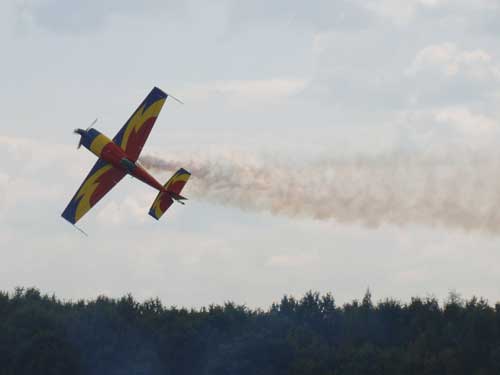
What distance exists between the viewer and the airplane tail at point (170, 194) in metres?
60.5

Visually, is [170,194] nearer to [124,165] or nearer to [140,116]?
[124,165]

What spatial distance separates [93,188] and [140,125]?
3.65 metres

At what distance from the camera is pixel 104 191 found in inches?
2554

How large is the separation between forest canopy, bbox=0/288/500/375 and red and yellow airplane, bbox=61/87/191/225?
20.4m

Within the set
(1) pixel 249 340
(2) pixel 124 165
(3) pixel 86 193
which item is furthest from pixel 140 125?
(1) pixel 249 340

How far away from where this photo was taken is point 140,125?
64.7 meters

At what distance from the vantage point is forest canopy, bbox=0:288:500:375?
264 ft

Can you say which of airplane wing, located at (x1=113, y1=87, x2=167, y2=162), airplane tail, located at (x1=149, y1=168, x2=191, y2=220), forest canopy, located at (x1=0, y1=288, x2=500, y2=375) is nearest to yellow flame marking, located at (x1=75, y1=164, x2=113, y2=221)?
airplane wing, located at (x1=113, y1=87, x2=167, y2=162)

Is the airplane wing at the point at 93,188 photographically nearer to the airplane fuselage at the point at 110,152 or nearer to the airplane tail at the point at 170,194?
the airplane fuselage at the point at 110,152

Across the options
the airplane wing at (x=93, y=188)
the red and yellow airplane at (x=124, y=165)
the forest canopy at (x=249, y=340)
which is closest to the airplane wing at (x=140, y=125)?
the red and yellow airplane at (x=124, y=165)

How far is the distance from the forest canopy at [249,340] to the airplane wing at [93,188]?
20180mm

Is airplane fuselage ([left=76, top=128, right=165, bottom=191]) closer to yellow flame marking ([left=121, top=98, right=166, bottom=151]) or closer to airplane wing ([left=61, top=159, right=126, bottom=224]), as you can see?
airplane wing ([left=61, top=159, right=126, bottom=224])

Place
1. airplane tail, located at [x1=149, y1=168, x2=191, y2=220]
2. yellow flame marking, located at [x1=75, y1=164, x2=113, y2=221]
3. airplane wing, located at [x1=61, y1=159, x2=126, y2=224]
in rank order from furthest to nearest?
yellow flame marking, located at [x1=75, y1=164, x2=113, y2=221]
airplane wing, located at [x1=61, y1=159, x2=126, y2=224]
airplane tail, located at [x1=149, y1=168, x2=191, y2=220]

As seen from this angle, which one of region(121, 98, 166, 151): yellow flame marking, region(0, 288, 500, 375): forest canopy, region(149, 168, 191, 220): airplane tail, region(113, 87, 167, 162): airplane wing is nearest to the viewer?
region(149, 168, 191, 220): airplane tail
